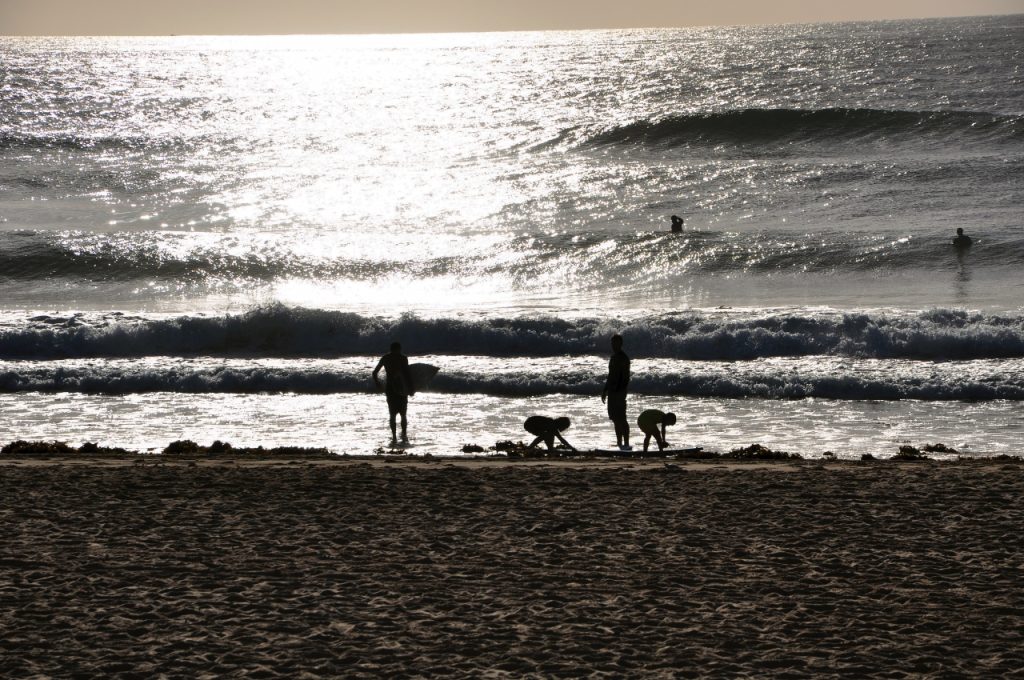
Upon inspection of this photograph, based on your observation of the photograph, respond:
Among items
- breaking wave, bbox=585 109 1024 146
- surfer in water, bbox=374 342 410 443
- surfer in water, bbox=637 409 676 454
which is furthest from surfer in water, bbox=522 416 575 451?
breaking wave, bbox=585 109 1024 146

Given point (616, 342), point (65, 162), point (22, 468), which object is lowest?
point (22, 468)

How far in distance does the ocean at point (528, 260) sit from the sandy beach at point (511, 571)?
3035 millimetres

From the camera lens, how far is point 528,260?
89.6 feet

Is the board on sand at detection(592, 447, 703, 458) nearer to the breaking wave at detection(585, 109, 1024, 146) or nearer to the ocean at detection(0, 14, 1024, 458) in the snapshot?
the ocean at detection(0, 14, 1024, 458)

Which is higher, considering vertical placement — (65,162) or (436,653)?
(65,162)

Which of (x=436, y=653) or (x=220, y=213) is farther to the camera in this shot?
(x=220, y=213)

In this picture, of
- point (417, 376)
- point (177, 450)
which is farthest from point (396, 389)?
point (177, 450)

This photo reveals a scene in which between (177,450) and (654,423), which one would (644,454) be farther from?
(177,450)

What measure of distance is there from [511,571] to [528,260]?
20121mm

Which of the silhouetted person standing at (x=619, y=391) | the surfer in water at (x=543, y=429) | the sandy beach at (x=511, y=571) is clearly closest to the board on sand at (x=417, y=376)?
the surfer in water at (x=543, y=429)

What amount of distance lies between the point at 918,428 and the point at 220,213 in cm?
2444

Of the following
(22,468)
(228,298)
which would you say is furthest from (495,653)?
(228,298)

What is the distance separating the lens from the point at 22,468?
1046 centimetres

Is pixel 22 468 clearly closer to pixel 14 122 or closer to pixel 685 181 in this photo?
pixel 685 181
